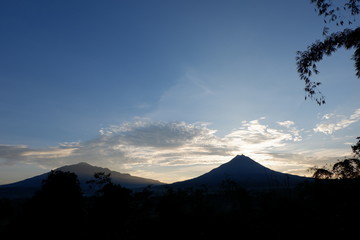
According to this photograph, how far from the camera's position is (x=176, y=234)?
1416 centimetres

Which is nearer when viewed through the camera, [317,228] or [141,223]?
[317,228]

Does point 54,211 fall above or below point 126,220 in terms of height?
above

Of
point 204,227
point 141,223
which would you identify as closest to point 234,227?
point 204,227

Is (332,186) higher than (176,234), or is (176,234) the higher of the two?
(332,186)

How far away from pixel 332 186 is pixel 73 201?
82.2 feet

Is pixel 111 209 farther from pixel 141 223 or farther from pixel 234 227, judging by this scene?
pixel 234 227

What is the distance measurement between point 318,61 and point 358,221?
9.42m

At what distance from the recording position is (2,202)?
4306 cm

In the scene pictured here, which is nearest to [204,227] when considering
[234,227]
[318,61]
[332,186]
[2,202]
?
[234,227]

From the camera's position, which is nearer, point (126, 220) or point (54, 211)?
point (54, 211)

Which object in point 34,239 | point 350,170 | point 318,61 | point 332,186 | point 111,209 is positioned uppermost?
point 318,61

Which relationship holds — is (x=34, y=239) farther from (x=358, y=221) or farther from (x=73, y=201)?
(x=358, y=221)

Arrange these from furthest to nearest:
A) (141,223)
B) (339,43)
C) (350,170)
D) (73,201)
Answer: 1. (350,170)
2. (141,223)
3. (73,201)
4. (339,43)

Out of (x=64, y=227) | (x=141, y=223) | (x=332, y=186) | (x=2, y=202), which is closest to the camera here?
(x=64, y=227)
